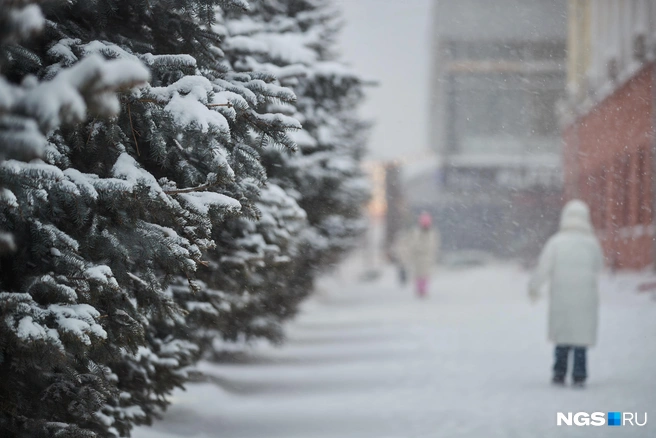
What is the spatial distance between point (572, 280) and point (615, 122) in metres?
15.0

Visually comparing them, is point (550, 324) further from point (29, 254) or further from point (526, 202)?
point (526, 202)

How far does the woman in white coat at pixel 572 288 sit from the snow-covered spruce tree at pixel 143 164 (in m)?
4.30

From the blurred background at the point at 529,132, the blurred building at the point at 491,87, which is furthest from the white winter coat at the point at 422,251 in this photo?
the blurred building at the point at 491,87

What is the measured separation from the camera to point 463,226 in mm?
65812

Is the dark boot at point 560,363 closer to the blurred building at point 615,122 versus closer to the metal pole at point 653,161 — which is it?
the metal pole at point 653,161

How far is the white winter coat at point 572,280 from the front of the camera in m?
7.38

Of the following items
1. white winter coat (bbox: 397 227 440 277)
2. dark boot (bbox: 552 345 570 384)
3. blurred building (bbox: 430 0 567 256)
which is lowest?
white winter coat (bbox: 397 227 440 277)

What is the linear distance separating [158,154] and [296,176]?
4060mm

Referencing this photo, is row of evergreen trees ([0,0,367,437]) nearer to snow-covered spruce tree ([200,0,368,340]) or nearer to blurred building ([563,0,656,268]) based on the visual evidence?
snow-covered spruce tree ([200,0,368,340])

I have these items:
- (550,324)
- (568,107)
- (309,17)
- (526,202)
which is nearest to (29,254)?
(550,324)
